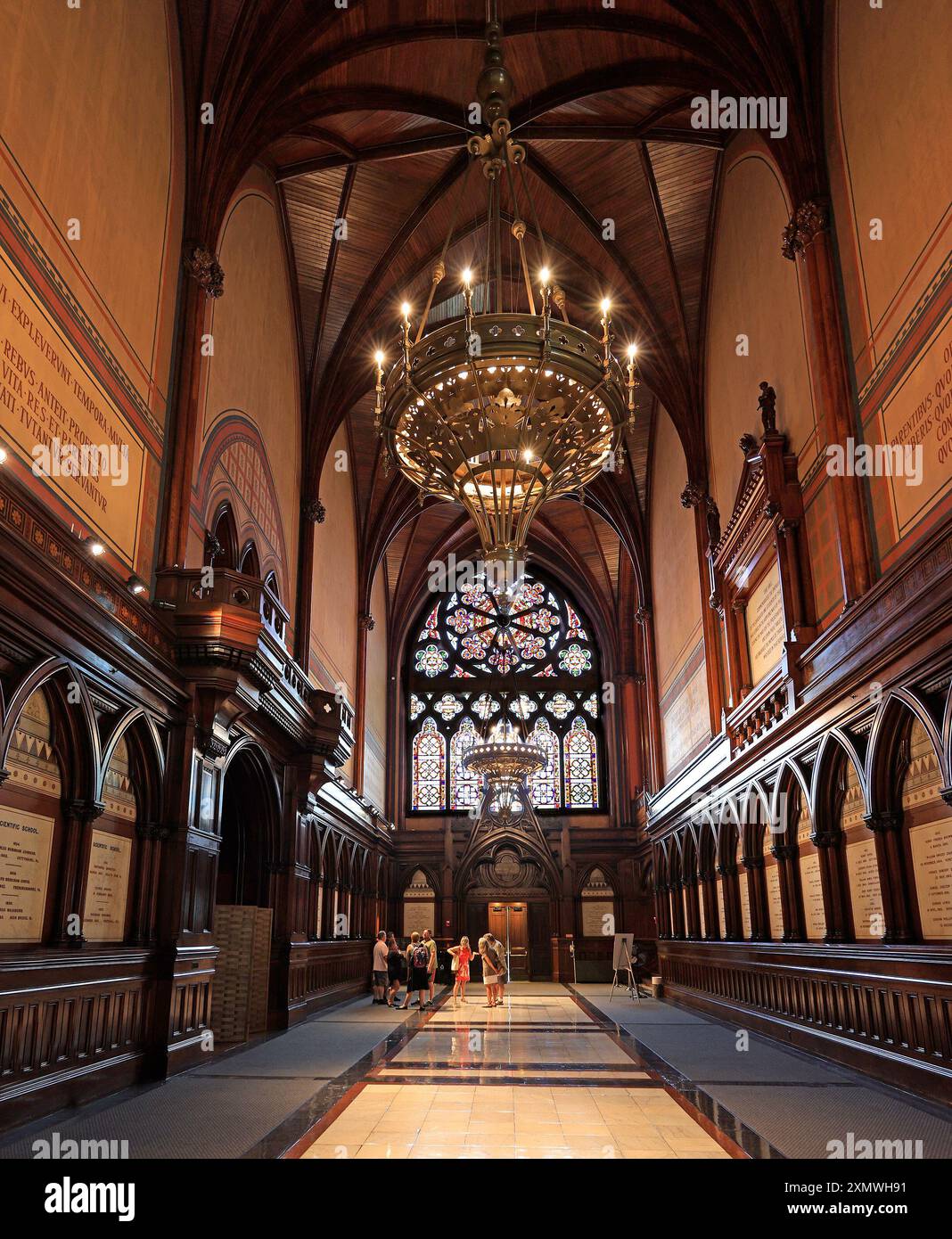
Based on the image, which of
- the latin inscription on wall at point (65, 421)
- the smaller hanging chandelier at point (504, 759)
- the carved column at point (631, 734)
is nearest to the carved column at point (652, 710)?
the smaller hanging chandelier at point (504, 759)

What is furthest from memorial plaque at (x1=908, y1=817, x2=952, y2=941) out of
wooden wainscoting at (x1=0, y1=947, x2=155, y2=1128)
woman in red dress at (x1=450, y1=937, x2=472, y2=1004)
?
woman in red dress at (x1=450, y1=937, x2=472, y2=1004)

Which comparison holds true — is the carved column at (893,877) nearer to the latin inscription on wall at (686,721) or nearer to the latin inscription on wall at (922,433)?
the latin inscription on wall at (922,433)

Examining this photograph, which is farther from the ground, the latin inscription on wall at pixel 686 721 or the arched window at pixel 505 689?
the arched window at pixel 505 689

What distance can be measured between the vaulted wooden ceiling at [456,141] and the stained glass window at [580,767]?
1305cm

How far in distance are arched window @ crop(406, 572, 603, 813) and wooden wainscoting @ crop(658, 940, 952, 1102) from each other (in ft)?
44.3

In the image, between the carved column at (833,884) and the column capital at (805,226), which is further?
the column capital at (805,226)

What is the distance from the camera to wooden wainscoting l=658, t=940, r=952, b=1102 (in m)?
7.29

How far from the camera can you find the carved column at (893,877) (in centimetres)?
816

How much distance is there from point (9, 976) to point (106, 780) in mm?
2172

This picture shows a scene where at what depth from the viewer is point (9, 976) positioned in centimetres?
635

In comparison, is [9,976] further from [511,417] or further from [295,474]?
[295,474]
